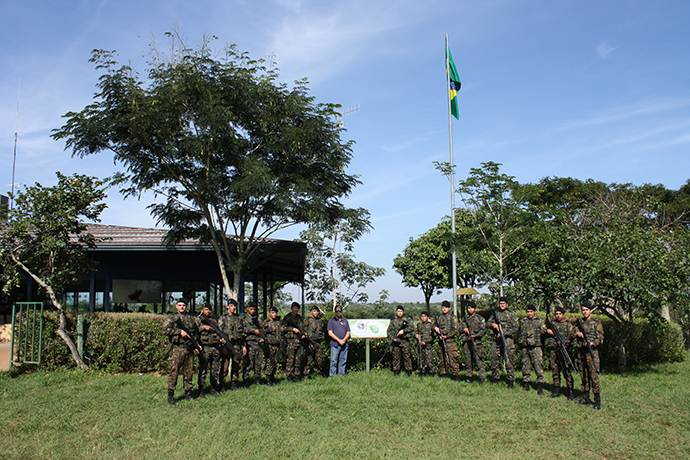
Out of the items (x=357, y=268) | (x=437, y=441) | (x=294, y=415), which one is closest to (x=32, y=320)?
(x=294, y=415)

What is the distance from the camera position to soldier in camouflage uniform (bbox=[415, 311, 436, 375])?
35.1 feet

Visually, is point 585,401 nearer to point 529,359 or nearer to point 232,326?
point 529,359

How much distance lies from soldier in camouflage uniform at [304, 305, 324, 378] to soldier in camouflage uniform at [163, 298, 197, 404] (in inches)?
113

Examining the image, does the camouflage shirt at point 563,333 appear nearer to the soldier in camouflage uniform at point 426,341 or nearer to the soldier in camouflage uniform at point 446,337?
the soldier in camouflage uniform at point 446,337

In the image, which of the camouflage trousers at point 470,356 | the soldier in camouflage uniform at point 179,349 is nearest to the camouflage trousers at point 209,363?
the soldier in camouflage uniform at point 179,349

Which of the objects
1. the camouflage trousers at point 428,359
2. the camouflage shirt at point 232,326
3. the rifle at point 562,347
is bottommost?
the camouflage trousers at point 428,359

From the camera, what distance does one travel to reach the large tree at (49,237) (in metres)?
10.5

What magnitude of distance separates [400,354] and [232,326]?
3.90 metres

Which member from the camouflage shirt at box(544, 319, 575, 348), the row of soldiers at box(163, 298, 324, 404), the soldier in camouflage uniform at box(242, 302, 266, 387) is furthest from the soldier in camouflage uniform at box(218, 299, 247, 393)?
the camouflage shirt at box(544, 319, 575, 348)

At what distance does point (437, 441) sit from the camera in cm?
615

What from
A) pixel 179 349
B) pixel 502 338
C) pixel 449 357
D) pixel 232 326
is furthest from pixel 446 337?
pixel 179 349

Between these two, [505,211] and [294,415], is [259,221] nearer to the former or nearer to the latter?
[294,415]

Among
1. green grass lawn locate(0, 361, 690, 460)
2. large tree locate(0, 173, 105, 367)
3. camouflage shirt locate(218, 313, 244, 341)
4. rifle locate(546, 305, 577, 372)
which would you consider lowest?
green grass lawn locate(0, 361, 690, 460)

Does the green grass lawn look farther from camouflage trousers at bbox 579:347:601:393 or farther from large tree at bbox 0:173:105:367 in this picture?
large tree at bbox 0:173:105:367
